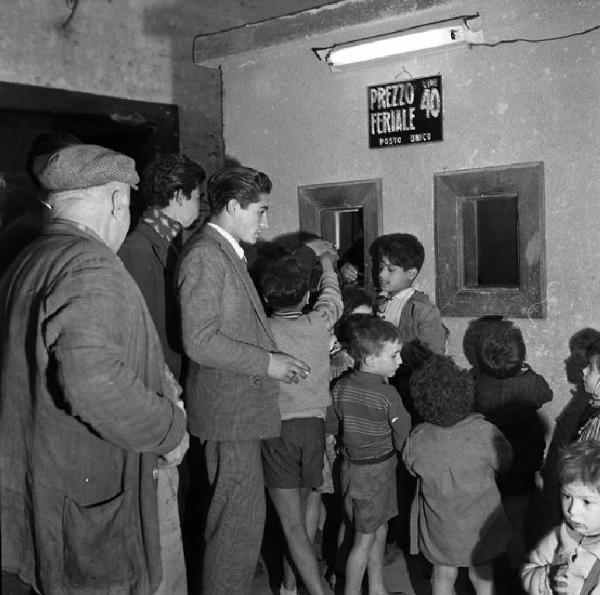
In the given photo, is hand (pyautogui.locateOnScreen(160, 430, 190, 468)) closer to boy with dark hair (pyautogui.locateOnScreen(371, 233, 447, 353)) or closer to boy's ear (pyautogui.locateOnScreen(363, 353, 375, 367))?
boy's ear (pyautogui.locateOnScreen(363, 353, 375, 367))

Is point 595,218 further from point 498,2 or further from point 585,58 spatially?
point 498,2

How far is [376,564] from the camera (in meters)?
3.45

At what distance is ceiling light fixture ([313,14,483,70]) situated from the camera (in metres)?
3.72

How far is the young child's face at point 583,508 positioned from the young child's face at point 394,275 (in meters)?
1.84

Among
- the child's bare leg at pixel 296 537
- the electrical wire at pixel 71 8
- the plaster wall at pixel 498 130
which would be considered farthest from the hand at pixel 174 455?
the electrical wire at pixel 71 8

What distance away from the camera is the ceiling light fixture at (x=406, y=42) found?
3724 millimetres

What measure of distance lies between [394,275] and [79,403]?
7.64 feet

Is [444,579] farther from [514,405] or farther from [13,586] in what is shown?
[13,586]

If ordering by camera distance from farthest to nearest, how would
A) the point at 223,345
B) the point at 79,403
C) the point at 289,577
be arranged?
the point at 289,577 → the point at 223,345 → the point at 79,403

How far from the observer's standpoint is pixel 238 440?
2.90 metres

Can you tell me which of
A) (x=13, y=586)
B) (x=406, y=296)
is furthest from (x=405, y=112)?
(x=13, y=586)

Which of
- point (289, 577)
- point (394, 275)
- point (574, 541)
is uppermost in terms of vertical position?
point (394, 275)

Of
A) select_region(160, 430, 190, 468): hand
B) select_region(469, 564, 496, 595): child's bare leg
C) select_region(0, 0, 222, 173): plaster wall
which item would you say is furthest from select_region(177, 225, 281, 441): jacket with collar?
select_region(0, 0, 222, 173): plaster wall

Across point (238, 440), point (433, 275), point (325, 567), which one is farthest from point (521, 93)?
point (325, 567)
